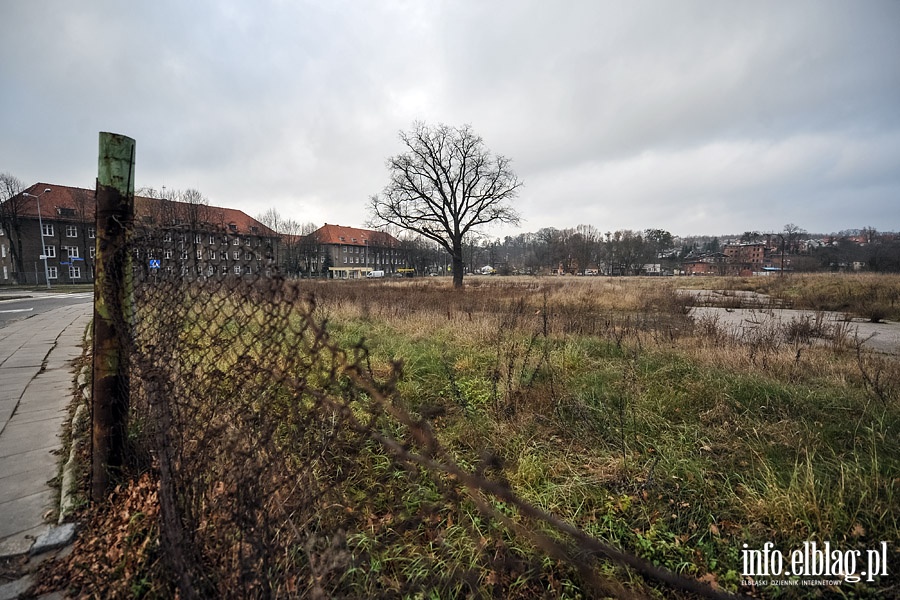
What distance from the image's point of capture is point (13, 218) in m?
40.0

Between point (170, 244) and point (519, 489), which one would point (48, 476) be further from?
point (519, 489)

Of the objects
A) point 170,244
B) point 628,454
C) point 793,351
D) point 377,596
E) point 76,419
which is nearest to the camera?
point 377,596

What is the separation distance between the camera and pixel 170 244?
2352 mm

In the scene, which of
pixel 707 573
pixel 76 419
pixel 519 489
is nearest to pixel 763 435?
pixel 707 573

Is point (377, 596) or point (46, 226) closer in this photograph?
point (377, 596)

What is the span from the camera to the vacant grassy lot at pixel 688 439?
2.08 m

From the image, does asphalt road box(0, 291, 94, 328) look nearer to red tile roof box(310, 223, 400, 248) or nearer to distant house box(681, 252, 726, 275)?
red tile roof box(310, 223, 400, 248)

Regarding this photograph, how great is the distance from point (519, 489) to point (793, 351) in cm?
559

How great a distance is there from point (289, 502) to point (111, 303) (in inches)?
63.4

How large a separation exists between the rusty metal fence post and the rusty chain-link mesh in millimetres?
113

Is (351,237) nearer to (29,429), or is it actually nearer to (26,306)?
(26,306)

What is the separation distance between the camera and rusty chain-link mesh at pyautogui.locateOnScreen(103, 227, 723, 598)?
1584 mm

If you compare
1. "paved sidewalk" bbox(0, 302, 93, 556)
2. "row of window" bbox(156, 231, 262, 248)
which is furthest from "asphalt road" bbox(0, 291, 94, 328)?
"row of window" bbox(156, 231, 262, 248)

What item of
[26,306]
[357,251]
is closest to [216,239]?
[26,306]
